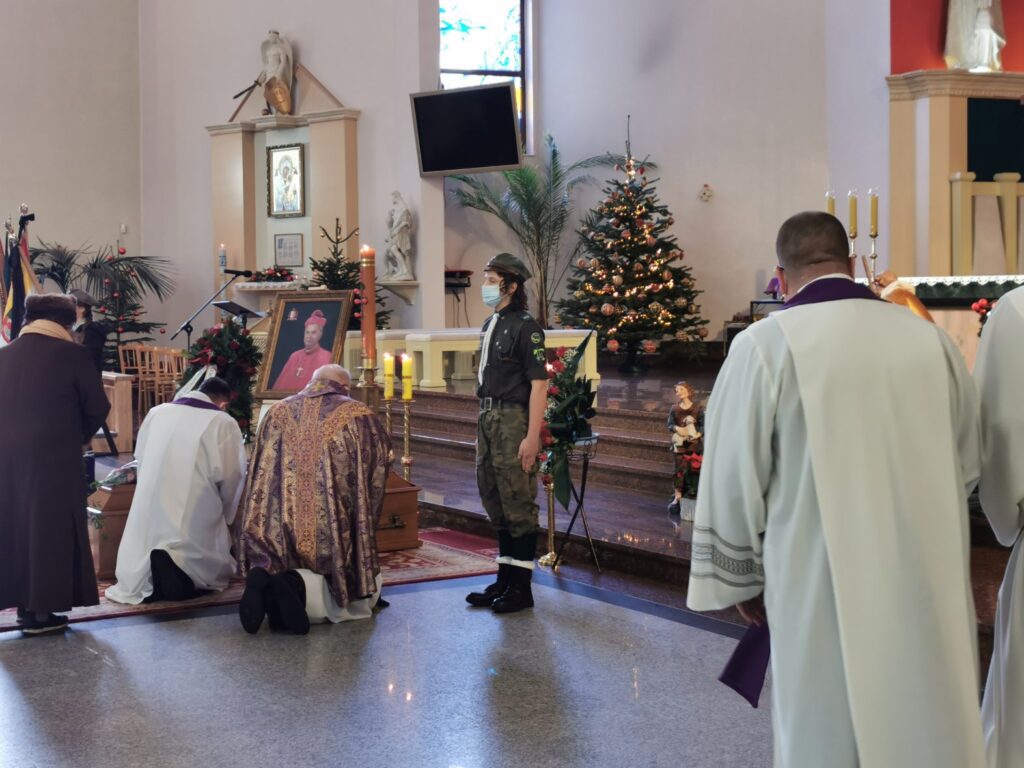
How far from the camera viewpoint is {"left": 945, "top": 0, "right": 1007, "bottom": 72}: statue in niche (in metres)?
12.5

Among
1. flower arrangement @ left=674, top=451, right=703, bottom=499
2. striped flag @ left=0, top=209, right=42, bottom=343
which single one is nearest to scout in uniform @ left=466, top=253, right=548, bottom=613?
flower arrangement @ left=674, top=451, right=703, bottom=499

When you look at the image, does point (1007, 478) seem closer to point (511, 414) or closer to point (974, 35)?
point (511, 414)

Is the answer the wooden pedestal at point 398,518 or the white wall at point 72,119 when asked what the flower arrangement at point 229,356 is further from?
the white wall at point 72,119

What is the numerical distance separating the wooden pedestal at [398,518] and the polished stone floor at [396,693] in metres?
1.32

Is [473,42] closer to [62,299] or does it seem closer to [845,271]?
[62,299]

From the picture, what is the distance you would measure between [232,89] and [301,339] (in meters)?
8.04

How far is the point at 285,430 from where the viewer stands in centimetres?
568

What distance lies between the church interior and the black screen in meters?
0.03

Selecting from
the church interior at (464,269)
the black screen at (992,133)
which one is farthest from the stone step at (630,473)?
the black screen at (992,133)

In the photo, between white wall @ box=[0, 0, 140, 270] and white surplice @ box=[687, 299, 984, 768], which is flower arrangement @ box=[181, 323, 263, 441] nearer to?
white surplice @ box=[687, 299, 984, 768]

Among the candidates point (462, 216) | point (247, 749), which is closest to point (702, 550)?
point (247, 749)

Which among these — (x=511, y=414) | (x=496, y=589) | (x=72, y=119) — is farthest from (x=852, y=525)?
(x=72, y=119)

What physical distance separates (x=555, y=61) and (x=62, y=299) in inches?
485

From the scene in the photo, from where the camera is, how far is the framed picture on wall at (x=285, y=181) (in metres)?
15.1
